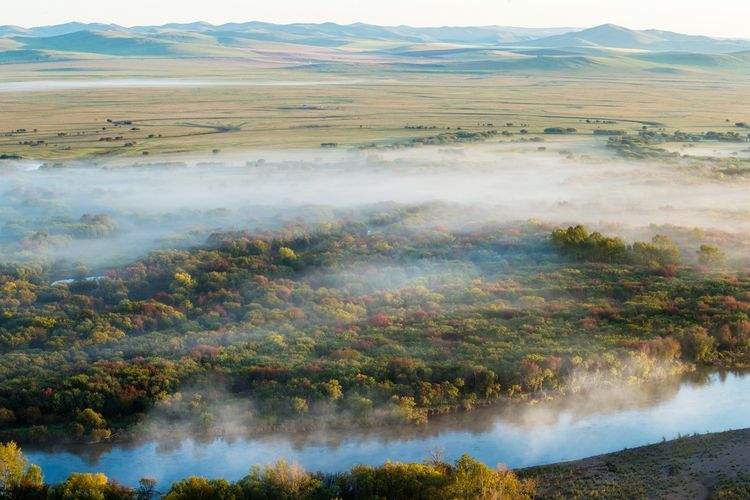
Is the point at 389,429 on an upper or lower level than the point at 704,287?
lower

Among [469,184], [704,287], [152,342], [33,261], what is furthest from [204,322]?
[469,184]

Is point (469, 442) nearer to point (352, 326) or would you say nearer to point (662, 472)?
point (662, 472)

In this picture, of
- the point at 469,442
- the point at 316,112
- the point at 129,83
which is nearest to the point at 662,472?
the point at 469,442

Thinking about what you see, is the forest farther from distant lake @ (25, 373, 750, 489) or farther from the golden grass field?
the golden grass field

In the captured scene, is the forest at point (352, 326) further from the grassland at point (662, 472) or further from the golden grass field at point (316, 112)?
the golden grass field at point (316, 112)

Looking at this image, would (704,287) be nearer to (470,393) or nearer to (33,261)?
(470,393)

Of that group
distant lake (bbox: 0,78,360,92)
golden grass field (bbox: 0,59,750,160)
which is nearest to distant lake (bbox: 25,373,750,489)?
golden grass field (bbox: 0,59,750,160)

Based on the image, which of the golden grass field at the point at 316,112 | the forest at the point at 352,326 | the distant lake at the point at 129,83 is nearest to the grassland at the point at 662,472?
the forest at the point at 352,326
